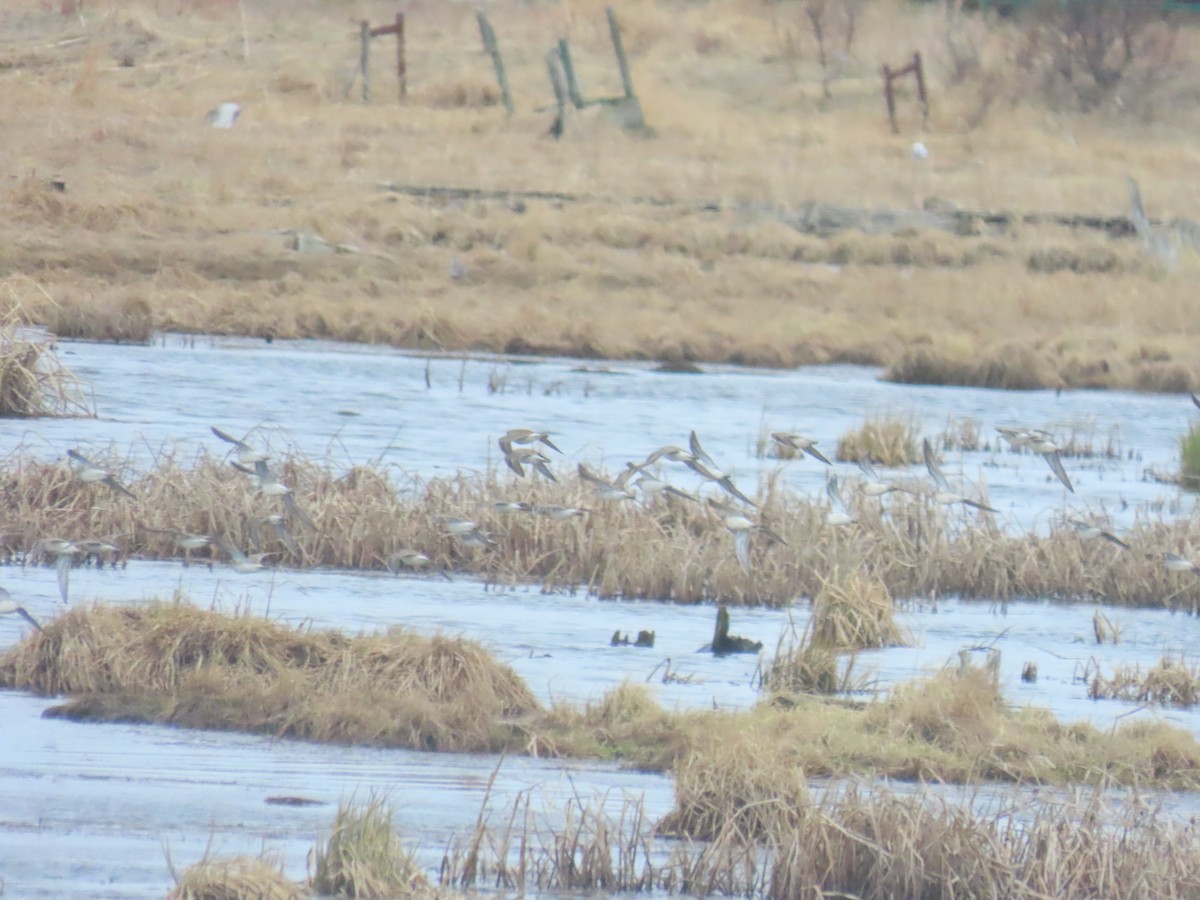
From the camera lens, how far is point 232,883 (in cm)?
711

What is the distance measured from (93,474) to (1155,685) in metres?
6.28

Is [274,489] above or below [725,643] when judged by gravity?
above

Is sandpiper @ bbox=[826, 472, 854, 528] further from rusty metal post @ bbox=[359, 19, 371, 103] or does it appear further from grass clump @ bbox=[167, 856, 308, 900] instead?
rusty metal post @ bbox=[359, 19, 371, 103]

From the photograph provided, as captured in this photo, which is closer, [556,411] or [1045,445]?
[1045,445]

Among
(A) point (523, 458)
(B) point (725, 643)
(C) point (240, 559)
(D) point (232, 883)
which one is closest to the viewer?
(D) point (232, 883)

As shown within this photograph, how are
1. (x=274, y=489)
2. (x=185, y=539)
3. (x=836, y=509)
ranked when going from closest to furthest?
(x=274, y=489) < (x=185, y=539) < (x=836, y=509)

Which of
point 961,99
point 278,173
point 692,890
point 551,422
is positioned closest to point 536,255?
point 278,173

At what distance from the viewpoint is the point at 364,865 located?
746 centimetres

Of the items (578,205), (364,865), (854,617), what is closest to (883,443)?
(854,617)

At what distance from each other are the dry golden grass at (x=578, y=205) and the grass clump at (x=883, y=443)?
24.8ft

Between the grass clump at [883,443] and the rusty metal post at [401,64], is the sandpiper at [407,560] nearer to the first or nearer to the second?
the grass clump at [883,443]

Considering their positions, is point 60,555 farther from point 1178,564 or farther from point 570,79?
point 570,79

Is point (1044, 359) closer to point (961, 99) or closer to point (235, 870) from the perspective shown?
point (961, 99)

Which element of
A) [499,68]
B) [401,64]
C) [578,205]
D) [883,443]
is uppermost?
[401,64]
